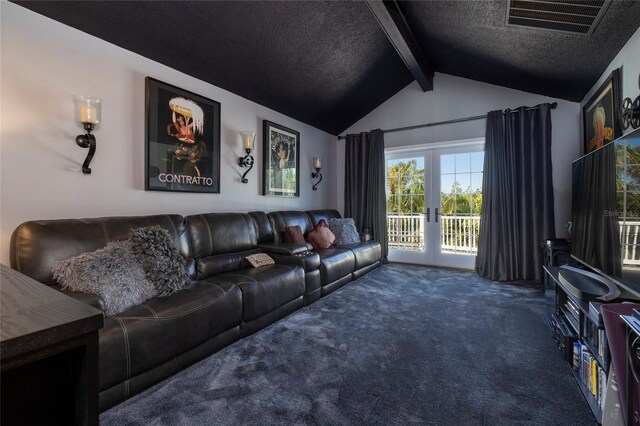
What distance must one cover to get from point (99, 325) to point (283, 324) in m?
2.12

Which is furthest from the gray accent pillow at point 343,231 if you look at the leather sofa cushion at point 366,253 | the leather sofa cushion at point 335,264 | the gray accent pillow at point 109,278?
the gray accent pillow at point 109,278

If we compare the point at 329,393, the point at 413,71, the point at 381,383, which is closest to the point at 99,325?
the point at 329,393

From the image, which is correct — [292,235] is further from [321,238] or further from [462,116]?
[462,116]

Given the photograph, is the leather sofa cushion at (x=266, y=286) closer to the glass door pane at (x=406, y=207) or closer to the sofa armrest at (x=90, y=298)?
the sofa armrest at (x=90, y=298)

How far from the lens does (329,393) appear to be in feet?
5.30

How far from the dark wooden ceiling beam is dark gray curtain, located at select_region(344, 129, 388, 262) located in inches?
46.4

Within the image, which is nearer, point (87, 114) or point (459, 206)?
point (87, 114)

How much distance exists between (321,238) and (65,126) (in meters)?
2.66

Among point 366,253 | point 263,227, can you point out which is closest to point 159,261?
point 263,227

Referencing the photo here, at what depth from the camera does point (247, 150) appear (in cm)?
350

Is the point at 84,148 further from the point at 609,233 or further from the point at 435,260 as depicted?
the point at 435,260

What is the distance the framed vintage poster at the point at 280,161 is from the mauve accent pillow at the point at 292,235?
640 millimetres

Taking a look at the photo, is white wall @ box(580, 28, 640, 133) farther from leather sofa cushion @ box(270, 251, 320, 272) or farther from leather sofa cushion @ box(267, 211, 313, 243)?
leather sofa cushion @ box(267, 211, 313, 243)

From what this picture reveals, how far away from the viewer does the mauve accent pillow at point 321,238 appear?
147 inches
